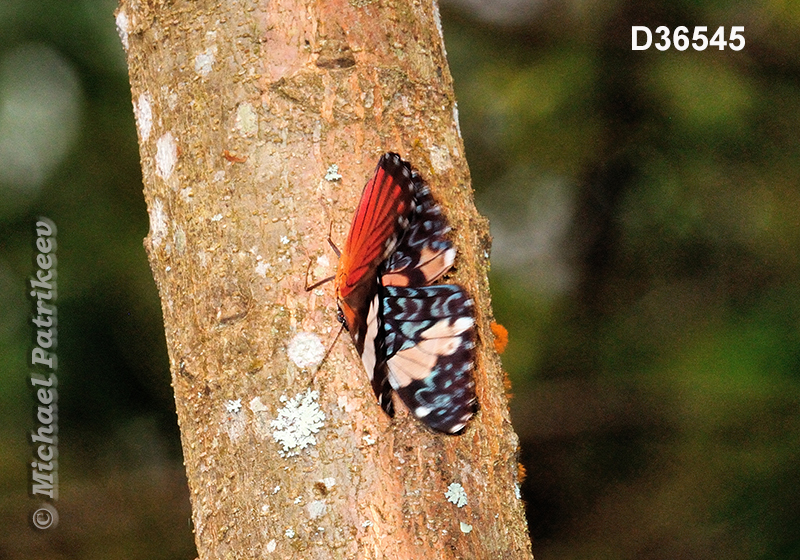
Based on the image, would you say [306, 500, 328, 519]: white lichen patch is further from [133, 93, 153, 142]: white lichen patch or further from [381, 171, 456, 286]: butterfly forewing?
[133, 93, 153, 142]: white lichen patch

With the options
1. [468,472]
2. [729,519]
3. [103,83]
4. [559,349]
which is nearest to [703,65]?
[559,349]

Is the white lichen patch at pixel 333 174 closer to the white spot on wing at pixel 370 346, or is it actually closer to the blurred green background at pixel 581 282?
the white spot on wing at pixel 370 346

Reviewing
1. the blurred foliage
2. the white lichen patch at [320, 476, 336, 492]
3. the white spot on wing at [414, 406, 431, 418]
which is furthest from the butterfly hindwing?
the blurred foliage

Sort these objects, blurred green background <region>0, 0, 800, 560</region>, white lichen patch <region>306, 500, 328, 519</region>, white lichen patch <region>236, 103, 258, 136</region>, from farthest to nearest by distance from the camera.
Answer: blurred green background <region>0, 0, 800, 560</region>, white lichen patch <region>236, 103, 258, 136</region>, white lichen patch <region>306, 500, 328, 519</region>

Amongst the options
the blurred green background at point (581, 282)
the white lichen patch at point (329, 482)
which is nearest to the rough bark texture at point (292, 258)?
the white lichen patch at point (329, 482)

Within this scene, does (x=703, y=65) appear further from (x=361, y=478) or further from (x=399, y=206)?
(x=361, y=478)

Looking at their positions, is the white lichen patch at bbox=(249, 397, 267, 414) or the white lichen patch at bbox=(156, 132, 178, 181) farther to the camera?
the white lichen patch at bbox=(156, 132, 178, 181)

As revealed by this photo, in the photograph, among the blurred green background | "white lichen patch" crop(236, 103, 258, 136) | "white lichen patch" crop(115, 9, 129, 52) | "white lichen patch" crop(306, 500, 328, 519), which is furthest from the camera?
the blurred green background
